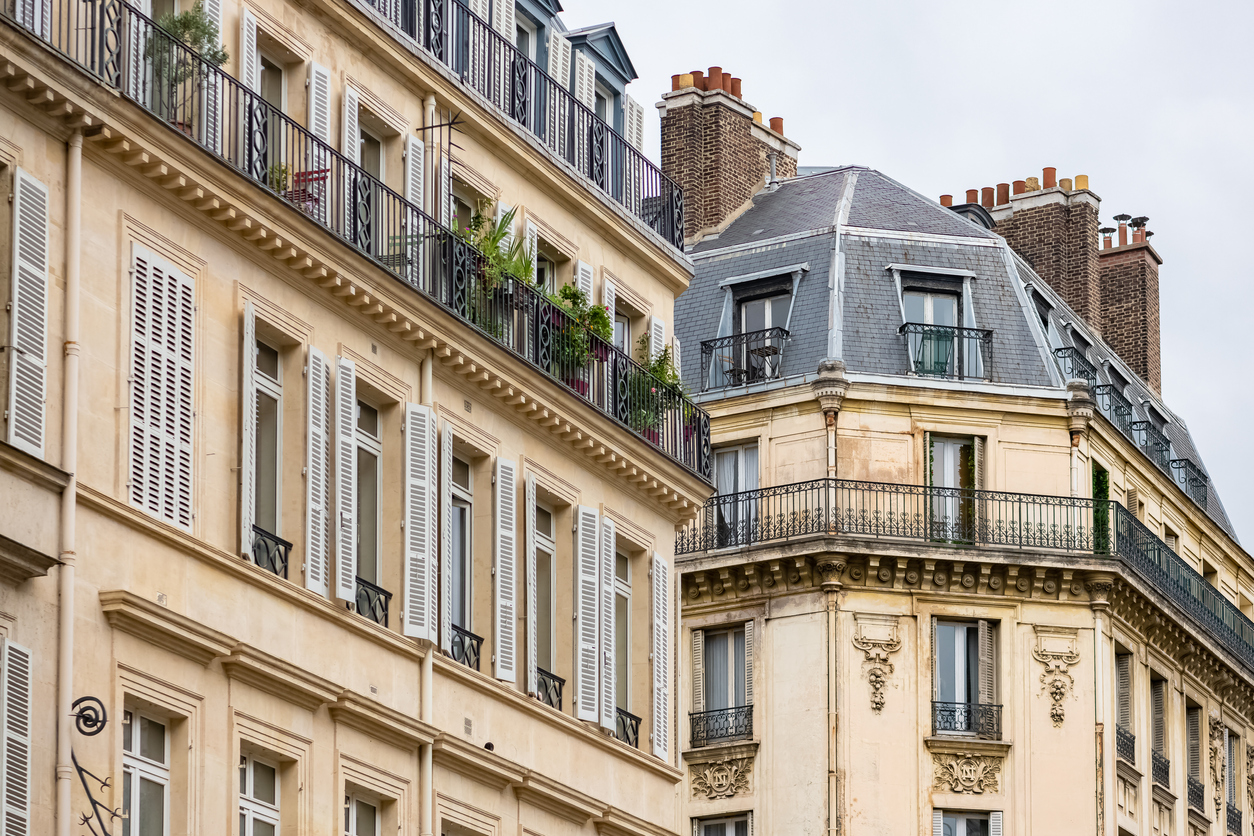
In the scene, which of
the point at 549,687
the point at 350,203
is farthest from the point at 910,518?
the point at 350,203

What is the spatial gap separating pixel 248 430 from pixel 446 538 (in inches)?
143

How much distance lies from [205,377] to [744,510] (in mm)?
22350

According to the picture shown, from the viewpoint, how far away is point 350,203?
24.7 meters

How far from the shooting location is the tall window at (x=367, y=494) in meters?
24.5

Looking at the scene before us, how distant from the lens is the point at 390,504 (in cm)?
2472

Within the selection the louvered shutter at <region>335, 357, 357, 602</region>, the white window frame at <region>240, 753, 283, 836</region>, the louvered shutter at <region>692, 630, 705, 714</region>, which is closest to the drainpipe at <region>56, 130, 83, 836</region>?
the white window frame at <region>240, 753, 283, 836</region>

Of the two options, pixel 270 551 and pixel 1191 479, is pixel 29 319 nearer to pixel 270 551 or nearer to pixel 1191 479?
pixel 270 551

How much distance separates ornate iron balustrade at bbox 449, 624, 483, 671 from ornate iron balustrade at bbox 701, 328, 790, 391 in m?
18.9

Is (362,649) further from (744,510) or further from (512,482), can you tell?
(744,510)

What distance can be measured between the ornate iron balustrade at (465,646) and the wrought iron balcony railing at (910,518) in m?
17.6

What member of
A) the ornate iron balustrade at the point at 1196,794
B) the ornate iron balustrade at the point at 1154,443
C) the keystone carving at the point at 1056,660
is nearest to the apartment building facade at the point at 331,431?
the keystone carving at the point at 1056,660

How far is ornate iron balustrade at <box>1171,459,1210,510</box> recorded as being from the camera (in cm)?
5128

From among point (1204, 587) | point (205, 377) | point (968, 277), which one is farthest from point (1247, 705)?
point (205, 377)

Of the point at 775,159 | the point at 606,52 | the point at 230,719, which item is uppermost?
the point at 775,159
